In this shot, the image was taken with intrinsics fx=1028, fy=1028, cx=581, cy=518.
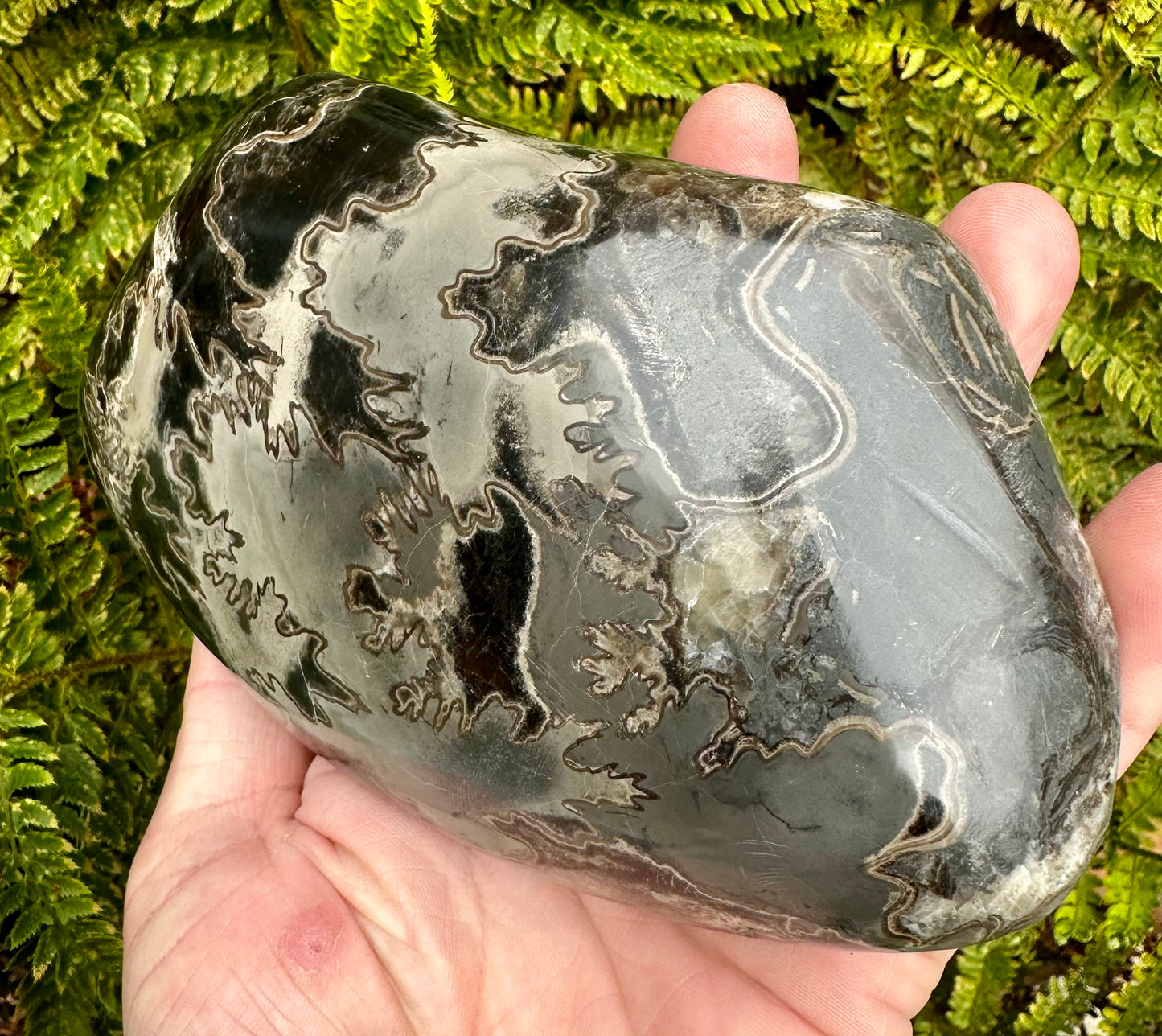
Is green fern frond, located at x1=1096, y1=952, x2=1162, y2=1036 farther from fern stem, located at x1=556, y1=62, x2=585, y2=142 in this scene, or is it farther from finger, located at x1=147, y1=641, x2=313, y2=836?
fern stem, located at x1=556, y1=62, x2=585, y2=142

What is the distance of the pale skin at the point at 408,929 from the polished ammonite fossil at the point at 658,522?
0.32 metres

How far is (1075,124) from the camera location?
2.77m

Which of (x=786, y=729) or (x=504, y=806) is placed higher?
(x=786, y=729)

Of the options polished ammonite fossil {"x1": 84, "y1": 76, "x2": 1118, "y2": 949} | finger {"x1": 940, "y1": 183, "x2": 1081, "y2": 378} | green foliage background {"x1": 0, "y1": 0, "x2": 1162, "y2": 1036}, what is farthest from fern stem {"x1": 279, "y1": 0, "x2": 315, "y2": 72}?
finger {"x1": 940, "y1": 183, "x2": 1081, "y2": 378}

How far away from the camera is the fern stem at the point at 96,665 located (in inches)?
94.6

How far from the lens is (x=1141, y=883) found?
102 inches

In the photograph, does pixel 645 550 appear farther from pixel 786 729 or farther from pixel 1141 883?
pixel 1141 883

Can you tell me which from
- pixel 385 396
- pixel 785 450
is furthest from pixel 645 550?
pixel 385 396

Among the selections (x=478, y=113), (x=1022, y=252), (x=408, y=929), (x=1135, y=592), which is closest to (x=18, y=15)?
(x=478, y=113)

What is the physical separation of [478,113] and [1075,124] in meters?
1.60

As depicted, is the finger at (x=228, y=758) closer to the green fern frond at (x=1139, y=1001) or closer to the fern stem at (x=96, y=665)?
the fern stem at (x=96, y=665)

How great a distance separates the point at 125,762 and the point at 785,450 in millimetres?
1878

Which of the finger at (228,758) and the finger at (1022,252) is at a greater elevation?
the finger at (1022,252)

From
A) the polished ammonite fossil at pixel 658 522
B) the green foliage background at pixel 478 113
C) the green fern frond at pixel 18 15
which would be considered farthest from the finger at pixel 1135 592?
the green fern frond at pixel 18 15
